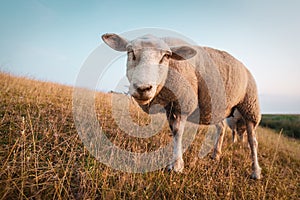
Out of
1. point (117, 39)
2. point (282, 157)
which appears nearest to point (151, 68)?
point (117, 39)

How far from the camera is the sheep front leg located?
2629 millimetres

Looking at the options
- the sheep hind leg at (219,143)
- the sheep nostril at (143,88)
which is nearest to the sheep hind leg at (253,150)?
the sheep hind leg at (219,143)

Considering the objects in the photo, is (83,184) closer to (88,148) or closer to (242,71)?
(88,148)

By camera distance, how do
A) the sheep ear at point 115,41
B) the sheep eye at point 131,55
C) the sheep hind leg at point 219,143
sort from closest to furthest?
the sheep eye at point 131,55 → the sheep ear at point 115,41 → the sheep hind leg at point 219,143

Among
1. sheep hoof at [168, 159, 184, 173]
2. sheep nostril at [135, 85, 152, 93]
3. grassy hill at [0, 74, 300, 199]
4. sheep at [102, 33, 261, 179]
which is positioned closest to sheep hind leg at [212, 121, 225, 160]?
grassy hill at [0, 74, 300, 199]

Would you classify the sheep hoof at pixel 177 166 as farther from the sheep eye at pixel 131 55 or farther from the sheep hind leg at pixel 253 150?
the sheep hind leg at pixel 253 150

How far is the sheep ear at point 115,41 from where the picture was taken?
2780 millimetres

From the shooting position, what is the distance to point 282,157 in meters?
5.73

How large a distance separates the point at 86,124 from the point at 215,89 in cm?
228

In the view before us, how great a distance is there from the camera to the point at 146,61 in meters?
2.28

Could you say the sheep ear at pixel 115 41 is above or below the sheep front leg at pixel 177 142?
above

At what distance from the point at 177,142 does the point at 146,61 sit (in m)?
1.20

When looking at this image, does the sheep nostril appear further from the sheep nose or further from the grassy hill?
the grassy hill

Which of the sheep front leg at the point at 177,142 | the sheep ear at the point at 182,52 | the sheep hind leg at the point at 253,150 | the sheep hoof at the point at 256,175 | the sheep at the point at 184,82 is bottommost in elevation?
the sheep hoof at the point at 256,175
